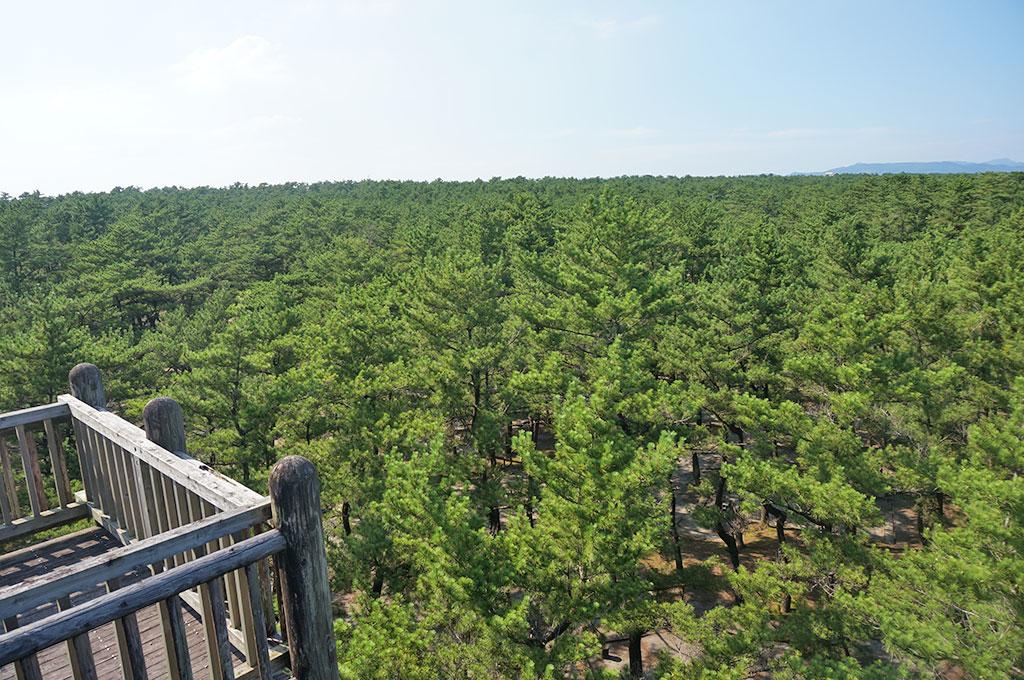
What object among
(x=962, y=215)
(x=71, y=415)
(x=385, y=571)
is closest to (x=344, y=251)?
(x=385, y=571)

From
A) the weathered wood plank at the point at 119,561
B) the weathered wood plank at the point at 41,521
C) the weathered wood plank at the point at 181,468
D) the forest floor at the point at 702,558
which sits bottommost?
the forest floor at the point at 702,558

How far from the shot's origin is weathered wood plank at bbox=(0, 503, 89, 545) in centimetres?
523

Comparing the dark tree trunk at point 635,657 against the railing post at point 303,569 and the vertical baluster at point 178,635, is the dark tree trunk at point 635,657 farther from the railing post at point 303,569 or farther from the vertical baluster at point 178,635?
the vertical baluster at point 178,635

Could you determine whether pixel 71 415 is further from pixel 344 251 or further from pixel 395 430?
pixel 344 251

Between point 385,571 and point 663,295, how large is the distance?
464 inches

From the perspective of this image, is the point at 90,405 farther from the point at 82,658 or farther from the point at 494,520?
the point at 494,520

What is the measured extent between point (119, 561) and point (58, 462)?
3.27 m

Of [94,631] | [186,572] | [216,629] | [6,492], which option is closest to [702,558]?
[94,631]

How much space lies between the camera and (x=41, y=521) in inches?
213

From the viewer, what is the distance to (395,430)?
15.2 m

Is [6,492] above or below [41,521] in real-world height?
above

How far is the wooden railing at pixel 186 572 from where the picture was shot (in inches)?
111

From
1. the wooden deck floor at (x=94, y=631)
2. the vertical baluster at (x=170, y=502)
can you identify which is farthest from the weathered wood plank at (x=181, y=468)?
the wooden deck floor at (x=94, y=631)

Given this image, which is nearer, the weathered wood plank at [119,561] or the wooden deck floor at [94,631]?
the weathered wood plank at [119,561]
